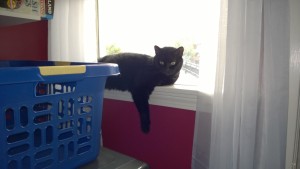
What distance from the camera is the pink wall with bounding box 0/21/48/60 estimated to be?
1177 millimetres

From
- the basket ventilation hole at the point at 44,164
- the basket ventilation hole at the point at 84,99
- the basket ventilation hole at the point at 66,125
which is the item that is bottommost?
the basket ventilation hole at the point at 44,164

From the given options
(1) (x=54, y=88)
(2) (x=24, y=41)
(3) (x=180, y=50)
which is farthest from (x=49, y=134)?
(2) (x=24, y=41)

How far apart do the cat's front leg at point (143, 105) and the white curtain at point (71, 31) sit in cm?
40

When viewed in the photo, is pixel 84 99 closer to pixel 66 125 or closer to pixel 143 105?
pixel 66 125

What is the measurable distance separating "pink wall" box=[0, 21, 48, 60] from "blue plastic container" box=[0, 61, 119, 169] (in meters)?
0.62

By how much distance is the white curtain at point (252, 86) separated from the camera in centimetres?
72

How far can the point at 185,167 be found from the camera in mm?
1053

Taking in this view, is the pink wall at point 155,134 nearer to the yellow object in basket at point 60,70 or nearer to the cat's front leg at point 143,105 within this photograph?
the cat's front leg at point 143,105

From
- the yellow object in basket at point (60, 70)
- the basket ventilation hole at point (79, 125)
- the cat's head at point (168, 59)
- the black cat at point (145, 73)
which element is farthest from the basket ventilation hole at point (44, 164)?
the cat's head at point (168, 59)

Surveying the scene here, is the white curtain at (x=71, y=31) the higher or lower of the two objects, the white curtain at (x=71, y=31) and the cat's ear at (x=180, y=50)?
the higher

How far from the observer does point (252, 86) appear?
0.75m

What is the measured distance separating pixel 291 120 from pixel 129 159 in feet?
1.83

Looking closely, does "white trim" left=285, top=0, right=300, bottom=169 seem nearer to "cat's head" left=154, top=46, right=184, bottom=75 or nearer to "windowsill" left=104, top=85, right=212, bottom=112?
"windowsill" left=104, top=85, right=212, bottom=112

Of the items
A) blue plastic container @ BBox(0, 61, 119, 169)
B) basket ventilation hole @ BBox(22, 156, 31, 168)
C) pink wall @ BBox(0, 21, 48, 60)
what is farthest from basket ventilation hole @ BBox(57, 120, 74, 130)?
pink wall @ BBox(0, 21, 48, 60)
